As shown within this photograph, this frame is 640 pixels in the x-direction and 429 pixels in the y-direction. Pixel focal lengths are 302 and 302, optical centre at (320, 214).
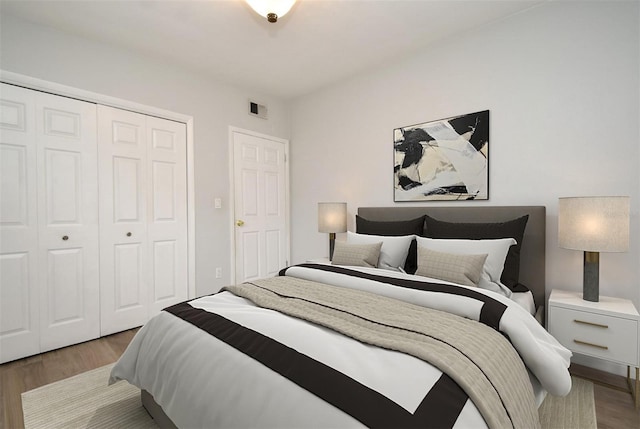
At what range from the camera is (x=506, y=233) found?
7.13ft

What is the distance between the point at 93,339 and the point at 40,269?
743 mm

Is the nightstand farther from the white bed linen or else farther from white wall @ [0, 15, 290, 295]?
white wall @ [0, 15, 290, 295]

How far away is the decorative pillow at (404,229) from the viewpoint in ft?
8.31

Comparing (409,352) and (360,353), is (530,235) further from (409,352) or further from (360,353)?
(360,353)

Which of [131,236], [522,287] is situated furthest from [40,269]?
[522,287]

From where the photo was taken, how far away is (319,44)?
9.02 feet

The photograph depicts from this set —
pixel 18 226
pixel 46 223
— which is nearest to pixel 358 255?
pixel 46 223

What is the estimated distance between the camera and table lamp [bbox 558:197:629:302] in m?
1.79

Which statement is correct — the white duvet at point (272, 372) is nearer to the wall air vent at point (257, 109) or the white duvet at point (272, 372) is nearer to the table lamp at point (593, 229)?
the table lamp at point (593, 229)

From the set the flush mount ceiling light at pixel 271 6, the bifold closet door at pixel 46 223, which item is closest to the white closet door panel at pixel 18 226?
the bifold closet door at pixel 46 223

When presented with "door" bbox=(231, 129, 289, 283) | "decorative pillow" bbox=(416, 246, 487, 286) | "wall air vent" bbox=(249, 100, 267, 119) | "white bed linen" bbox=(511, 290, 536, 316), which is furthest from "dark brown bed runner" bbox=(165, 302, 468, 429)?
"wall air vent" bbox=(249, 100, 267, 119)

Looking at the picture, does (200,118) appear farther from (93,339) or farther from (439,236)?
(439,236)

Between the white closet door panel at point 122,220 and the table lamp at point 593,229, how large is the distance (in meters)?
3.45

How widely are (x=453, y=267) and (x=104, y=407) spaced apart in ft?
7.38
